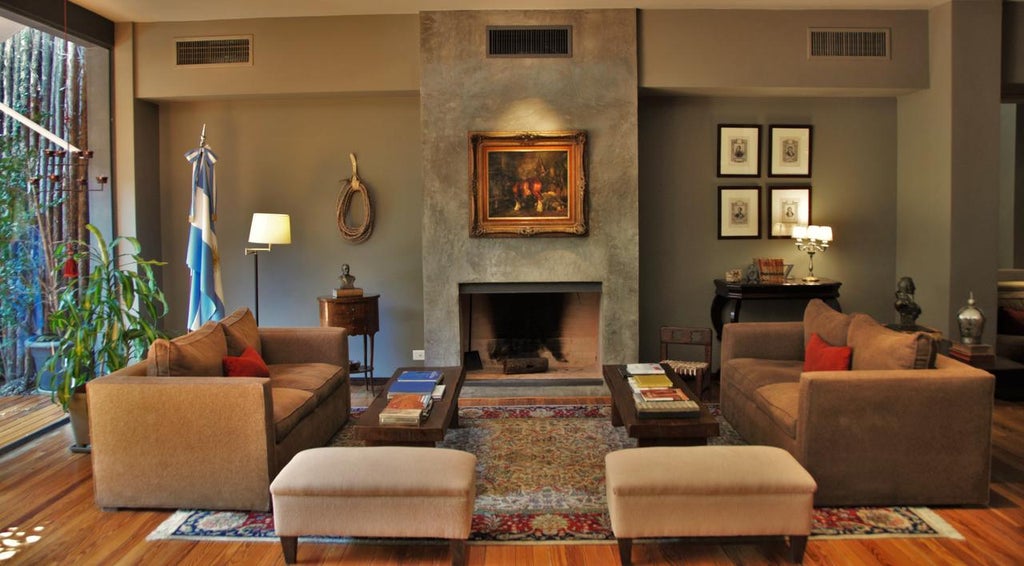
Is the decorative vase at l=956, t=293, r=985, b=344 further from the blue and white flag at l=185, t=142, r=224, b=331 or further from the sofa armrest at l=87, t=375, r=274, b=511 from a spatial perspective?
the blue and white flag at l=185, t=142, r=224, b=331

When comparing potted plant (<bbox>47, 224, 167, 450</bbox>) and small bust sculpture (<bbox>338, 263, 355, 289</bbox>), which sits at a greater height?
small bust sculpture (<bbox>338, 263, 355, 289</bbox>)

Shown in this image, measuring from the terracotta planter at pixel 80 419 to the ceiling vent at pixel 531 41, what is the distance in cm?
367

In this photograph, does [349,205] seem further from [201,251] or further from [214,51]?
[214,51]

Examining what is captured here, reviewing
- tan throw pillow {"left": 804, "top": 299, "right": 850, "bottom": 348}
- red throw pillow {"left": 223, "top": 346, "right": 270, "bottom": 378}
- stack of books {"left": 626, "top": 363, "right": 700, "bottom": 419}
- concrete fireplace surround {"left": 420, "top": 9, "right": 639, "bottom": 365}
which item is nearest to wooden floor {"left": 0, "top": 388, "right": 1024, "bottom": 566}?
stack of books {"left": 626, "top": 363, "right": 700, "bottom": 419}

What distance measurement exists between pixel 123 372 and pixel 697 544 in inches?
110

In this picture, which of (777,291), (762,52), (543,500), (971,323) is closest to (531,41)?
(762,52)

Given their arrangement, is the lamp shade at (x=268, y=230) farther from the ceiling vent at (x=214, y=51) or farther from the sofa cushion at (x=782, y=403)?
the sofa cushion at (x=782, y=403)

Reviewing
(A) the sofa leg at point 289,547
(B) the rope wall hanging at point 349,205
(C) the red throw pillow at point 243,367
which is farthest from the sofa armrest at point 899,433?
(B) the rope wall hanging at point 349,205

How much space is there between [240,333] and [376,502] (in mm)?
1963

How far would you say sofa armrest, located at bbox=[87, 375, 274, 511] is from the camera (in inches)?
126

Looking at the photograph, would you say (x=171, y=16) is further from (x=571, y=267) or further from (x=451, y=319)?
(x=571, y=267)

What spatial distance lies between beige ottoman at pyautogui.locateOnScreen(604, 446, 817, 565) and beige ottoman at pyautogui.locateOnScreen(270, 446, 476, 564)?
0.62 metres

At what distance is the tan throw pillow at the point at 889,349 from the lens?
331 centimetres

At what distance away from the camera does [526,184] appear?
553 cm
